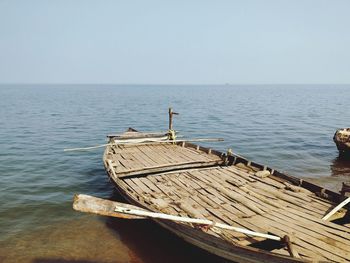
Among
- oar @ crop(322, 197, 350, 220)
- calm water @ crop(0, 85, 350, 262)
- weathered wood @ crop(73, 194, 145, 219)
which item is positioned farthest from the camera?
calm water @ crop(0, 85, 350, 262)

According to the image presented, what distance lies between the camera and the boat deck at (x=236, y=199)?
7039mm

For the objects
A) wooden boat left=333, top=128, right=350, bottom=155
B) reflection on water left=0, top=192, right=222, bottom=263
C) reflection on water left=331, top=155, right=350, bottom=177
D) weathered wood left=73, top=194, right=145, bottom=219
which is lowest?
reflection on water left=0, top=192, right=222, bottom=263

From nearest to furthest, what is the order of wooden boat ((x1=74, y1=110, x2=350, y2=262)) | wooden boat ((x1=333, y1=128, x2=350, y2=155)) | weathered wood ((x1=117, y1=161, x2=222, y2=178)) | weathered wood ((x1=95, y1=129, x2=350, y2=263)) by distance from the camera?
1. wooden boat ((x1=74, y1=110, x2=350, y2=262))
2. weathered wood ((x1=95, y1=129, x2=350, y2=263))
3. weathered wood ((x1=117, y1=161, x2=222, y2=178))
4. wooden boat ((x1=333, y1=128, x2=350, y2=155))

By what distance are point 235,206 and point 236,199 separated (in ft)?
1.56

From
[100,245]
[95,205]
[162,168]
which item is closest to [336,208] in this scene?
[95,205]

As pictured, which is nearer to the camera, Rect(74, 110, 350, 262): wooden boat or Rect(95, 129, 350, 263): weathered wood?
Rect(74, 110, 350, 262): wooden boat

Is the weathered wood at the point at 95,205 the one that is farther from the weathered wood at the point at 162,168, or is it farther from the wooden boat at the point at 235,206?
the weathered wood at the point at 162,168

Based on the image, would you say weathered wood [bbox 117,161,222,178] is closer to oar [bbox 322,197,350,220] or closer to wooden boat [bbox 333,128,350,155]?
oar [bbox 322,197,350,220]

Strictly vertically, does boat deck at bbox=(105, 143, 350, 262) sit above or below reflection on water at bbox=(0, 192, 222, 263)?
above

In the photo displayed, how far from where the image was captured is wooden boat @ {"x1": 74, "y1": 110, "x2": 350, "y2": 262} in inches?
261

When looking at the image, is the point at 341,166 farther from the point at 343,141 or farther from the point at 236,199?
the point at 236,199

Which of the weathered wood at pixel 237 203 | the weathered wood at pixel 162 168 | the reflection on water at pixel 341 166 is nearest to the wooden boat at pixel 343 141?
the reflection on water at pixel 341 166

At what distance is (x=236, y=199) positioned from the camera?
9.39 meters

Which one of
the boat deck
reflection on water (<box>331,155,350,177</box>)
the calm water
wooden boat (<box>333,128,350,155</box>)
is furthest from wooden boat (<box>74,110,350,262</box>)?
wooden boat (<box>333,128,350,155</box>)
